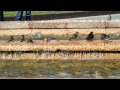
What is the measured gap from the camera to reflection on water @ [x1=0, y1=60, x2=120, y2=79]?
29.8 feet

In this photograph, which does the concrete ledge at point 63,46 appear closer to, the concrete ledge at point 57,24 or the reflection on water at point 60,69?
the reflection on water at point 60,69

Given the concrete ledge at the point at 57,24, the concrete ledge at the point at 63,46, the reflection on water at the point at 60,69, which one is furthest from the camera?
the concrete ledge at the point at 57,24

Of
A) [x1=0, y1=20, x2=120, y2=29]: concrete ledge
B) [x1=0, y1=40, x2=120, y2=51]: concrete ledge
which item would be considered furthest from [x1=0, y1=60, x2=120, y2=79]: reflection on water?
[x1=0, y1=20, x2=120, y2=29]: concrete ledge

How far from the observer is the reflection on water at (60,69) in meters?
9.08

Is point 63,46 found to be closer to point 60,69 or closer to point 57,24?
point 60,69

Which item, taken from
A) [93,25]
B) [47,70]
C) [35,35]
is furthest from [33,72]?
[93,25]

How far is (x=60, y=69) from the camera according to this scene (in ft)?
31.8

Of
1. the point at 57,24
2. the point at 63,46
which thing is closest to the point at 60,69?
the point at 63,46

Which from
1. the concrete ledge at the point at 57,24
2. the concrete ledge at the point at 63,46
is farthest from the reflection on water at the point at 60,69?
the concrete ledge at the point at 57,24

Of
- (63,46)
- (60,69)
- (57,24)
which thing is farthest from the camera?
(57,24)

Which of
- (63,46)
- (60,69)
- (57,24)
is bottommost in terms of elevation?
(60,69)

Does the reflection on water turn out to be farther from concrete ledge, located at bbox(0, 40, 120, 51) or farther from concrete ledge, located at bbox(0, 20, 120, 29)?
concrete ledge, located at bbox(0, 20, 120, 29)
